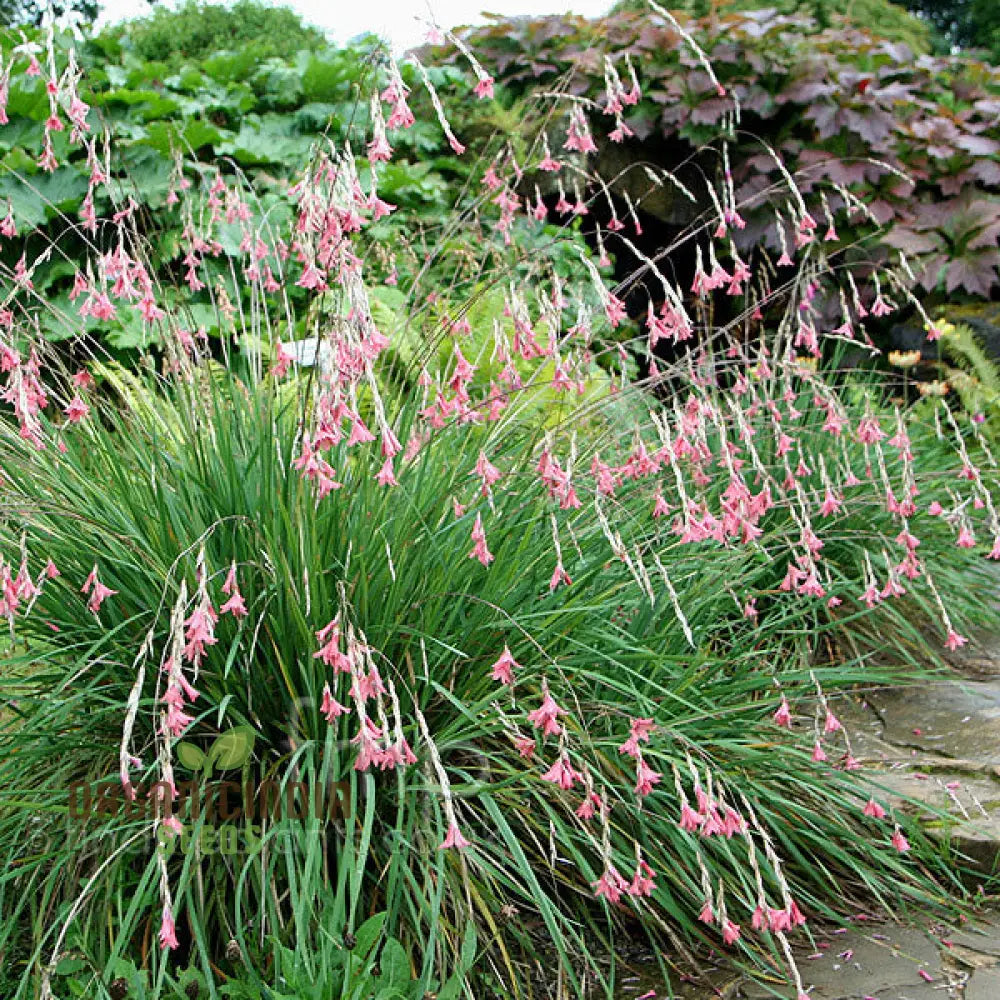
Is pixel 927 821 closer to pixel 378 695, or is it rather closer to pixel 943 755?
pixel 943 755

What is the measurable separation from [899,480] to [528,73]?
492 centimetres

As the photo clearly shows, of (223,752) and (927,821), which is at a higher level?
(223,752)

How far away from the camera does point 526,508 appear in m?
2.88

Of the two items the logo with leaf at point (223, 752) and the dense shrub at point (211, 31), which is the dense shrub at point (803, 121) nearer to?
the dense shrub at point (211, 31)

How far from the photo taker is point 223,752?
2389 mm

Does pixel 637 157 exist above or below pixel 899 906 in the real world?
above

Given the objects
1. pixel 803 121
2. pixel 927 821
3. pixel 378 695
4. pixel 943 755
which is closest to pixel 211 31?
pixel 803 121

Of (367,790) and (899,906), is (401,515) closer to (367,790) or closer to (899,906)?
(367,790)

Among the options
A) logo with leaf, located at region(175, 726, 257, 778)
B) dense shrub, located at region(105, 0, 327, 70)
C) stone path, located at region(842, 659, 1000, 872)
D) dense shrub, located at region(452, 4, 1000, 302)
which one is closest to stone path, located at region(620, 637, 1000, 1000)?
stone path, located at region(842, 659, 1000, 872)

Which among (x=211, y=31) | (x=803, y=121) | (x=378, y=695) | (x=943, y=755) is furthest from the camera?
(x=211, y=31)

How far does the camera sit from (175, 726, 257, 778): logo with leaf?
2.38 meters

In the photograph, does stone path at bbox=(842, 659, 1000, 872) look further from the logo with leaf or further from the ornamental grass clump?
the logo with leaf

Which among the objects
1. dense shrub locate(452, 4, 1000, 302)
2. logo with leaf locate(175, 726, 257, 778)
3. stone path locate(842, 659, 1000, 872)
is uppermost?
dense shrub locate(452, 4, 1000, 302)

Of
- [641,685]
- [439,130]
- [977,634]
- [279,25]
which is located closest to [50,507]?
[641,685]
